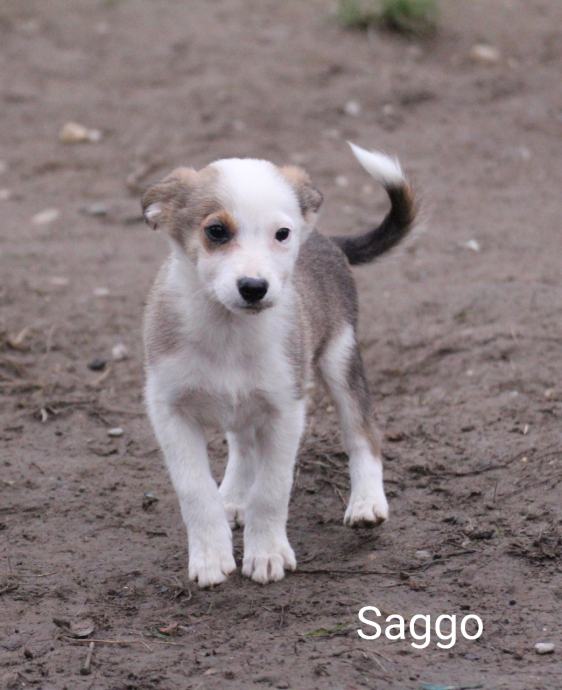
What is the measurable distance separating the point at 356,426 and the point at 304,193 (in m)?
1.14

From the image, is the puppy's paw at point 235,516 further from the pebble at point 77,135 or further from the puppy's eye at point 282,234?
the pebble at point 77,135

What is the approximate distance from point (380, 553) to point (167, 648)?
113 centimetres

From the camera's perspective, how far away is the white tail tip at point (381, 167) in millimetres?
5363

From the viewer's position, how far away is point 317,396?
266 inches

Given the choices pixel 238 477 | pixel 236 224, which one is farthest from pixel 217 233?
pixel 238 477

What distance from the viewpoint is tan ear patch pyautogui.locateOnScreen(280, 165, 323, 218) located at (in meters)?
4.87

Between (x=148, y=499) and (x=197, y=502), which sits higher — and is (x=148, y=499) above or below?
below

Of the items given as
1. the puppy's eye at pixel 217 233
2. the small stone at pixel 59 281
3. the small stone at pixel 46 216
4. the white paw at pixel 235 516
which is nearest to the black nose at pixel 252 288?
the puppy's eye at pixel 217 233

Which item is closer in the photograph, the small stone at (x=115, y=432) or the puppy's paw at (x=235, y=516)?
the puppy's paw at (x=235, y=516)

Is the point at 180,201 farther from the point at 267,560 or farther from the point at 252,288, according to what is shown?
the point at 267,560

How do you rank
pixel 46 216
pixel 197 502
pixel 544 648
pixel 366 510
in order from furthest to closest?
pixel 46 216, pixel 366 510, pixel 197 502, pixel 544 648

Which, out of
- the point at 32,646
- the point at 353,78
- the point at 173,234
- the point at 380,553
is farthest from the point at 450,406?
the point at 353,78

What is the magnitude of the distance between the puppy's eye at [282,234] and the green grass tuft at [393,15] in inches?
295

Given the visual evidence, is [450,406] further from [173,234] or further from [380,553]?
[173,234]
